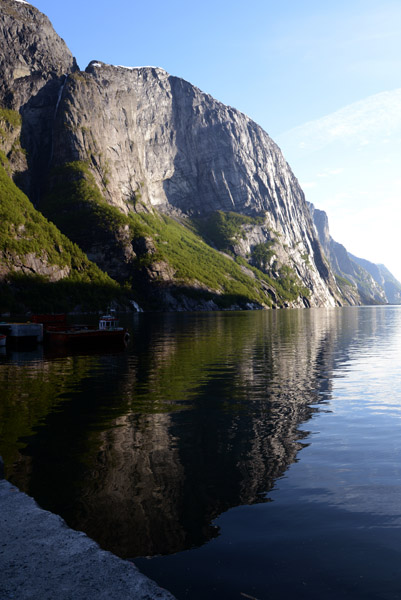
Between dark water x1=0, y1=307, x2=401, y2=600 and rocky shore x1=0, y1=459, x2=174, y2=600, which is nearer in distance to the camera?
rocky shore x1=0, y1=459, x2=174, y2=600

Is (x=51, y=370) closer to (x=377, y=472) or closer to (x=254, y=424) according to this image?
(x=254, y=424)

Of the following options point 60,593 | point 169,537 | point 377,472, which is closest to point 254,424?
point 377,472

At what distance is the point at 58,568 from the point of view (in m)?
8.11

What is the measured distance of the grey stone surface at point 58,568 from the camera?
736cm

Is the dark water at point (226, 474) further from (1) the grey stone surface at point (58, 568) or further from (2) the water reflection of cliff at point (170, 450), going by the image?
(1) the grey stone surface at point (58, 568)

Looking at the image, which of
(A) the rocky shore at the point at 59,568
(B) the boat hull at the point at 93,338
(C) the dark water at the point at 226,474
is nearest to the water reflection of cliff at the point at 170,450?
(C) the dark water at the point at 226,474

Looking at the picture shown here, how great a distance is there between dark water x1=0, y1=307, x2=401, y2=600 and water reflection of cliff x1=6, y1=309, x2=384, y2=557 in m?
0.07

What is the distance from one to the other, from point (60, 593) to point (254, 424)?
55.5 feet

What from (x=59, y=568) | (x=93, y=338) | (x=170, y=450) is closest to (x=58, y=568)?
(x=59, y=568)

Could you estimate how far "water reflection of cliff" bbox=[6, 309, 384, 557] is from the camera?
12.8 meters

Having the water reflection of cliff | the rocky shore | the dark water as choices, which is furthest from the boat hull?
the rocky shore

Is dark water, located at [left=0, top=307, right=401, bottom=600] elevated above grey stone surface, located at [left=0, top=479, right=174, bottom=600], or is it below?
below

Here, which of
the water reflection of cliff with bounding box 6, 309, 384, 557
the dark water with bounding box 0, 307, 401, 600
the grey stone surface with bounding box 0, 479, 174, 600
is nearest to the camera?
the grey stone surface with bounding box 0, 479, 174, 600

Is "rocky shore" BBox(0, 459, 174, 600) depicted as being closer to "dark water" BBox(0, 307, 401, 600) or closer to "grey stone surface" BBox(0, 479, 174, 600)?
"grey stone surface" BBox(0, 479, 174, 600)
